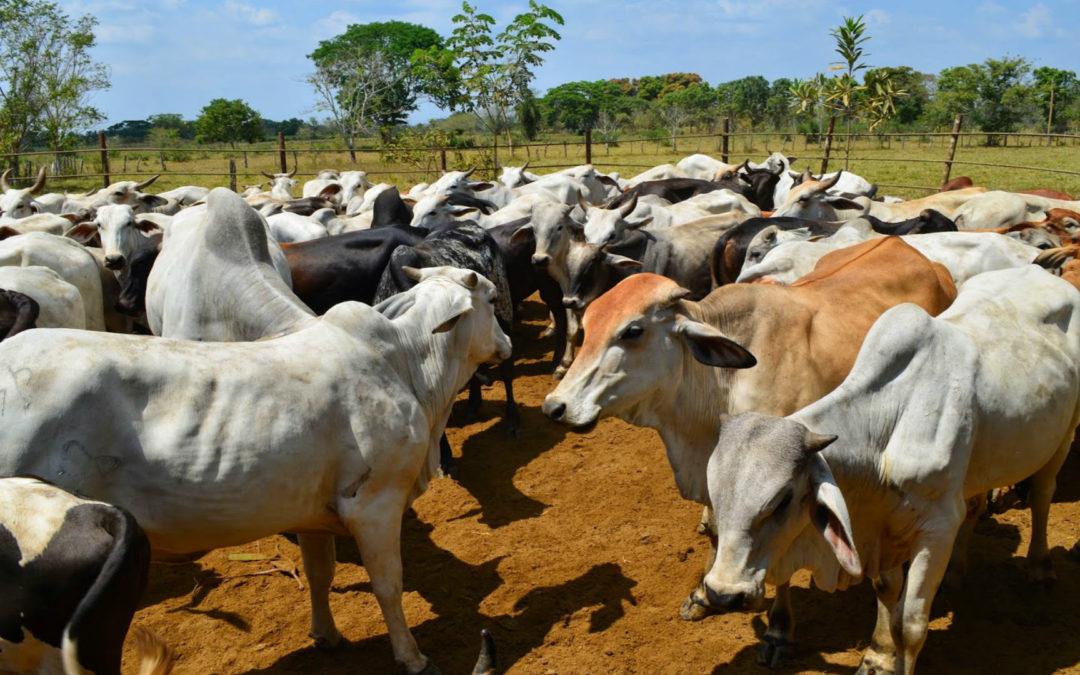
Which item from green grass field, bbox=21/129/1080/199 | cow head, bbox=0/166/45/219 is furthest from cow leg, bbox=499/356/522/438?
green grass field, bbox=21/129/1080/199

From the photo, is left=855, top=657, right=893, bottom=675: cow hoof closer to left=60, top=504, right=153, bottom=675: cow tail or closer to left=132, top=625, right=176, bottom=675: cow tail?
left=132, top=625, right=176, bottom=675: cow tail

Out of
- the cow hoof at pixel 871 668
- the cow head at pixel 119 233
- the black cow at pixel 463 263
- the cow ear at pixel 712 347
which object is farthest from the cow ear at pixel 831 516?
the cow head at pixel 119 233

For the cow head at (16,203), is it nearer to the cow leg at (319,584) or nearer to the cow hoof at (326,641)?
the cow leg at (319,584)

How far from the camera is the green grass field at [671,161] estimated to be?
19.5 metres

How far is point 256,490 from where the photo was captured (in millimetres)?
3090

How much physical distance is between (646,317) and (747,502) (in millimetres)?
1154

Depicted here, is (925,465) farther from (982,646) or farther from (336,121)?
(336,121)

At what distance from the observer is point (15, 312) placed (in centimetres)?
461

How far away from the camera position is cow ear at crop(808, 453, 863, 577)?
8.48ft

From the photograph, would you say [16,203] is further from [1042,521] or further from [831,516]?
[1042,521]

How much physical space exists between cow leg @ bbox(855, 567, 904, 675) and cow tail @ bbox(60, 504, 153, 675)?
8.89 ft

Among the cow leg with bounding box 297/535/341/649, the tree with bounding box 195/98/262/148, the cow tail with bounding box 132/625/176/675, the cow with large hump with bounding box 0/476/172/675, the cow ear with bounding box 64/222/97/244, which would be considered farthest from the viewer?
the tree with bounding box 195/98/262/148

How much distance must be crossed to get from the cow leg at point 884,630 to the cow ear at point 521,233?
198 inches

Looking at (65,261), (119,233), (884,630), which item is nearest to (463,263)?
(65,261)
